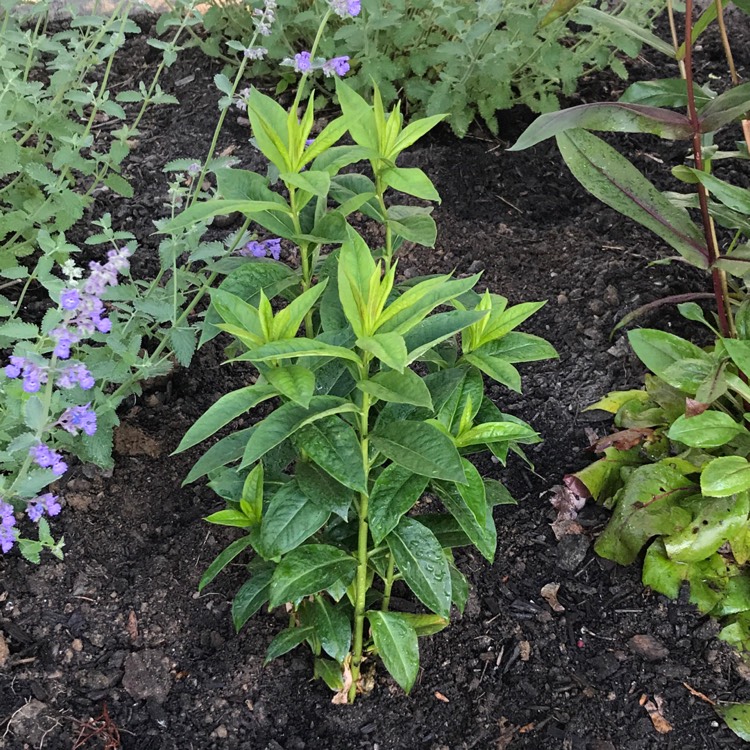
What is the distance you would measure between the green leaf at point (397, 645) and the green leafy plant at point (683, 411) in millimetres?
754

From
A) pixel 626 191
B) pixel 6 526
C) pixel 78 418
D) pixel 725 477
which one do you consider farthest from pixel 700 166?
pixel 6 526

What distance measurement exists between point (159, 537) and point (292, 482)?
33.5 inches

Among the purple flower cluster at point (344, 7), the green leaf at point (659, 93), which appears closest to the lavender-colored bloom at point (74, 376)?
the purple flower cluster at point (344, 7)

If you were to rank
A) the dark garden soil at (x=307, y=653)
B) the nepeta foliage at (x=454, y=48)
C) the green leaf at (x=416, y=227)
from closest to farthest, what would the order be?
the green leaf at (x=416, y=227) → the dark garden soil at (x=307, y=653) → the nepeta foliage at (x=454, y=48)

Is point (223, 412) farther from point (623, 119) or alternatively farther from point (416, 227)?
point (623, 119)

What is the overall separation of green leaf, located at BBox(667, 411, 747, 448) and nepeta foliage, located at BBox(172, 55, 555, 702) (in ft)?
1.72

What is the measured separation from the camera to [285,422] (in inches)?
61.6

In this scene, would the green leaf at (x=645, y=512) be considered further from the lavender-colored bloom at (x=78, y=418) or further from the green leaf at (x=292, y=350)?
the lavender-colored bloom at (x=78, y=418)

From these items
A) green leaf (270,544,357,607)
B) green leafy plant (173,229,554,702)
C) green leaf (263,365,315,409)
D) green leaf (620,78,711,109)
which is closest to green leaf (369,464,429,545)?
green leafy plant (173,229,554,702)

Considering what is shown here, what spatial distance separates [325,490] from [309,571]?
0.68 ft

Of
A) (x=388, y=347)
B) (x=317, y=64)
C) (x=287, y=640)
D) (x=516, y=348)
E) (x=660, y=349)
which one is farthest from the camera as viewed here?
(x=660, y=349)

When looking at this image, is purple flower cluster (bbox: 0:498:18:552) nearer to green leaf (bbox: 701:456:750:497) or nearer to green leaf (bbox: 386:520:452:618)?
green leaf (bbox: 386:520:452:618)

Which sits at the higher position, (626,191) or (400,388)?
(400,388)

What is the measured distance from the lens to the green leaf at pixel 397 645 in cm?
184
